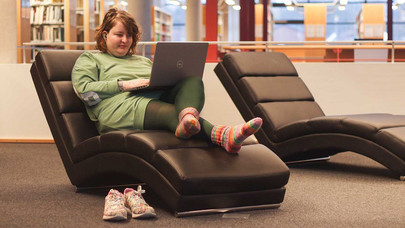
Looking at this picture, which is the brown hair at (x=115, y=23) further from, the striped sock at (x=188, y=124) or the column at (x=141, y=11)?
the column at (x=141, y=11)

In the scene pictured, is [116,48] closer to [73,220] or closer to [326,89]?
[73,220]

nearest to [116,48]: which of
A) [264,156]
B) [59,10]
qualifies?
[264,156]

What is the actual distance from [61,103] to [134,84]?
18.7 inches

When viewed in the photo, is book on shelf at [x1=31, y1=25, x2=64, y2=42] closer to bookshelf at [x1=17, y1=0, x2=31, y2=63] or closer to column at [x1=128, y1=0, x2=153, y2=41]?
bookshelf at [x1=17, y1=0, x2=31, y2=63]

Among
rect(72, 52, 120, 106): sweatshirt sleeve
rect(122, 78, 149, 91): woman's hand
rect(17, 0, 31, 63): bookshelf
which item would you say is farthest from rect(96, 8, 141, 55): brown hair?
rect(17, 0, 31, 63): bookshelf

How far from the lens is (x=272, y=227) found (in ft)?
8.27

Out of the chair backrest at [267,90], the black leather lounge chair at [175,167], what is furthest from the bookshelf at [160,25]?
the black leather lounge chair at [175,167]

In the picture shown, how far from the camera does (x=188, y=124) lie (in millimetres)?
2748

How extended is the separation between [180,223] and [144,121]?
2.34ft

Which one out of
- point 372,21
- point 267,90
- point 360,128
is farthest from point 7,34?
point 372,21

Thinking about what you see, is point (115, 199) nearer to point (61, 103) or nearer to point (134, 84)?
point (134, 84)

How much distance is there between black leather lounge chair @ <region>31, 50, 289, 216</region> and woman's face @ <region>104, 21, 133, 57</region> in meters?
0.40

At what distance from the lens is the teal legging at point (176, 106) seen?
291 centimetres

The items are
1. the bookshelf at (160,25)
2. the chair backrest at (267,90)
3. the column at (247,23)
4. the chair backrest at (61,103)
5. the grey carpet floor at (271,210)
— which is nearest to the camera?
the grey carpet floor at (271,210)
